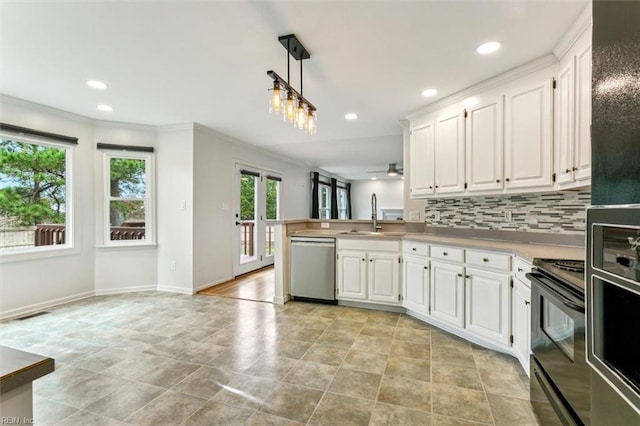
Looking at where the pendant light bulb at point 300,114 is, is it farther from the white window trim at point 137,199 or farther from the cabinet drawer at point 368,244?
the white window trim at point 137,199

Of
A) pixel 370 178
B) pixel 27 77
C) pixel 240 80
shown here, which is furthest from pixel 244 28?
pixel 370 178

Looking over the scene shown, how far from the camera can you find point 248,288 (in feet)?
14.7

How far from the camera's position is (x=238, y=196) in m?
5.20

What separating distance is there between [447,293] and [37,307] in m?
4.56

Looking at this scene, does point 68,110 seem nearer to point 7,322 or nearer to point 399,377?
point 7,322

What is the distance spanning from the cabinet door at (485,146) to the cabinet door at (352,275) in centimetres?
144

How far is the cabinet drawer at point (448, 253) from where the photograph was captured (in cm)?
266

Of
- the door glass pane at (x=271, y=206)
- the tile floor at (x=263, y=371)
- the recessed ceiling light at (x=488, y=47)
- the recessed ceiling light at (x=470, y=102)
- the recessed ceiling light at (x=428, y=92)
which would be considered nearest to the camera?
the tile floor at (x=263, y=371)

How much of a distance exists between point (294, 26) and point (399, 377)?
2.50 m

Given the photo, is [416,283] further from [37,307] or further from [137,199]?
[37,307]

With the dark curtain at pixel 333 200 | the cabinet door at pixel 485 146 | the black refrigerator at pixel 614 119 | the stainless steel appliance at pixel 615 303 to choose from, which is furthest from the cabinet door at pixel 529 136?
the dark curtain at pixel 333 200

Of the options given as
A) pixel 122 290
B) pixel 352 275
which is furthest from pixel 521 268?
pixel 122 290

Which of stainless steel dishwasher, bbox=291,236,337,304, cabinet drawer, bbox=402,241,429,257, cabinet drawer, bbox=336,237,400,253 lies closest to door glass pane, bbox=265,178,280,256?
stainless steel dishwasher, bbox=291,236,337,304

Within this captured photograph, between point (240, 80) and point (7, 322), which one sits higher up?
point (240, 80)
